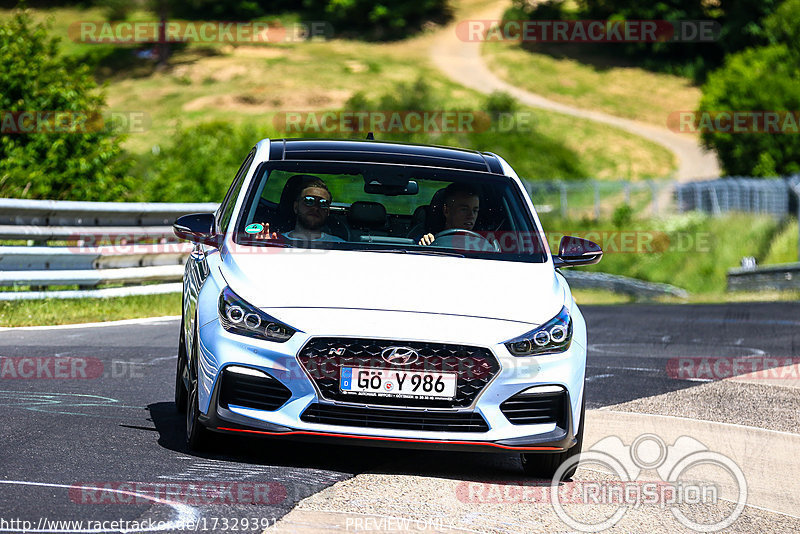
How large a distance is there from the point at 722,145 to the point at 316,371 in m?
57.6

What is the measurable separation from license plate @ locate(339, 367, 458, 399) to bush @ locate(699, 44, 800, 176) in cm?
5299

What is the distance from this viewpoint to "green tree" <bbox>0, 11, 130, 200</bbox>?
2300cm

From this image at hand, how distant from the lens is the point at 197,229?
24.0 feet

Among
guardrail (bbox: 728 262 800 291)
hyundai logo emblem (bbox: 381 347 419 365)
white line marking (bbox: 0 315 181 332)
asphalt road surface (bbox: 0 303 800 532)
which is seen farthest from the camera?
guardrail (bbox: 728 262 800 291)

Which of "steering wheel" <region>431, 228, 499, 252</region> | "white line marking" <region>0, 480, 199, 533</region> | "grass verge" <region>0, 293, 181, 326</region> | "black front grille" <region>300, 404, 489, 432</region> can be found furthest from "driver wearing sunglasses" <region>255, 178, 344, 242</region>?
"grass verge" <region>0, 293, 181, 326</region>

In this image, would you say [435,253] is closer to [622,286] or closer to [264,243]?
[264,243]

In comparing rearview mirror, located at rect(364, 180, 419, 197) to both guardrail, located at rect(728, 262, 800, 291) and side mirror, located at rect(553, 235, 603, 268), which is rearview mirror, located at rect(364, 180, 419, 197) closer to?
side mirror, located at rect(553, 235, 603, 268)

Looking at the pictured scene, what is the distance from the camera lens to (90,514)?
5.15 metres

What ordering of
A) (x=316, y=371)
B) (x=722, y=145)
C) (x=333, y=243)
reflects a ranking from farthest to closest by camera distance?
(x=722, y=145) < (x=333, y=243) < (x=316, y=371)

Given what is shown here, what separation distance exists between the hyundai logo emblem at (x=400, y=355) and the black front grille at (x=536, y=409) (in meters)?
0.52

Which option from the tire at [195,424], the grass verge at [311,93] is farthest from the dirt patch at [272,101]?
the tire at [195,424]

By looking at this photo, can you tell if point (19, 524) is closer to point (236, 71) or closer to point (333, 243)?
point (333, 243)

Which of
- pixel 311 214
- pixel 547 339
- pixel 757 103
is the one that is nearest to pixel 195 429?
pixel 311 214

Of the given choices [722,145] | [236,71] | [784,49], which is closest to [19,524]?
[722,145]
